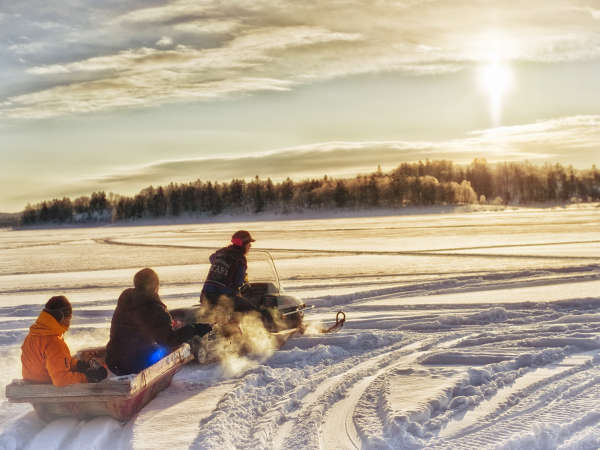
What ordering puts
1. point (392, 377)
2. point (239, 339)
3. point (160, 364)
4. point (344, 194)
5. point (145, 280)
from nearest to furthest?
point (145, 280) → point (160, 364) → point (392, 377) → point (239, 339) → point (344, 194)

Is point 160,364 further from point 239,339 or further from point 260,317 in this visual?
point 260,317

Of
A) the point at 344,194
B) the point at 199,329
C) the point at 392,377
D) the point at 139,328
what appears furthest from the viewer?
the point at 344,194

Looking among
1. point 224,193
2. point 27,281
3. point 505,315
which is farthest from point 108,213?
point 505,315

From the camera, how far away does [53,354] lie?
4.41m

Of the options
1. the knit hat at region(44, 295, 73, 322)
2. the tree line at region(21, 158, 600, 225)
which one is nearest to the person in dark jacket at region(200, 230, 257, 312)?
the knit hat at region(44, 295, 73, 322)

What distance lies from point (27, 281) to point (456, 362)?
1246 centimetres

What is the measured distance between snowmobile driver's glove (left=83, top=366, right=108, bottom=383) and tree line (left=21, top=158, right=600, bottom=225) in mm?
86509

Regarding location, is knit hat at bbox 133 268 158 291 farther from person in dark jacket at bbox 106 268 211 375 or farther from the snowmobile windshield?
the snowmobile windshield

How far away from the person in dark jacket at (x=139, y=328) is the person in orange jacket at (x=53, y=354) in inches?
15.1

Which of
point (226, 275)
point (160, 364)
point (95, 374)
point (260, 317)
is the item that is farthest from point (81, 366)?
point (260, 317)

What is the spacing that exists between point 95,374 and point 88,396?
6.6 inches

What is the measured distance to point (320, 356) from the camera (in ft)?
21.5

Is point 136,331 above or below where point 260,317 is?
above

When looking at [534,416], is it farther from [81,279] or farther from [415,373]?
[81,279]
